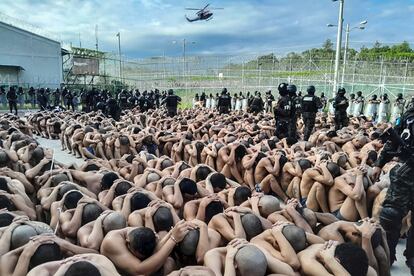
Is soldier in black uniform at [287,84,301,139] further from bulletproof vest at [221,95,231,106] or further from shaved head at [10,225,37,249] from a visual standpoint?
shaved head at [10,225,37,249]

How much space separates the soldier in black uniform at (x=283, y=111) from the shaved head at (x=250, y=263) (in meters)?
7.84

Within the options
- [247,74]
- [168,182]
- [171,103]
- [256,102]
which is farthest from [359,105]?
[168,182]

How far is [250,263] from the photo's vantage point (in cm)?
264

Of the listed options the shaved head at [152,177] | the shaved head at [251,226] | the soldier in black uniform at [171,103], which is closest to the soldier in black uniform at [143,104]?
the soldier in black uniform at [171,103]

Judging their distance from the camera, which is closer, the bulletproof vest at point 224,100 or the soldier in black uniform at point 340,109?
the soldier in black uniform at point 340,109

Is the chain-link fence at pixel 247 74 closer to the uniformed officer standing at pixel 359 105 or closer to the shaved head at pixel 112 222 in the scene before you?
the uniformed officer standing at pixel 359 105

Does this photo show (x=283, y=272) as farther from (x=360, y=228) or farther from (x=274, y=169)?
(x=274, y=169)

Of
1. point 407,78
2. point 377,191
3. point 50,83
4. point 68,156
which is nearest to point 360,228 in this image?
point 377,191

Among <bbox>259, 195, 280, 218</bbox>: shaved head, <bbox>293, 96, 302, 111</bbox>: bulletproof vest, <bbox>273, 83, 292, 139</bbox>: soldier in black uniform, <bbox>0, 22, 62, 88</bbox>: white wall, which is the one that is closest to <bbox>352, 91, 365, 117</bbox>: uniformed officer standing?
<bbox>293, 96, 302, 111</bbox>: bulletproof vest

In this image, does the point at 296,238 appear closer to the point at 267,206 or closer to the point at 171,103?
the point at 267,206

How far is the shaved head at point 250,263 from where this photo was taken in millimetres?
2645

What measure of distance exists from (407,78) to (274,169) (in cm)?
1826

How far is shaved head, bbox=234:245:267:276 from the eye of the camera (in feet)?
8.68

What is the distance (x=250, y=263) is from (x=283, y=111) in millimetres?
7904
